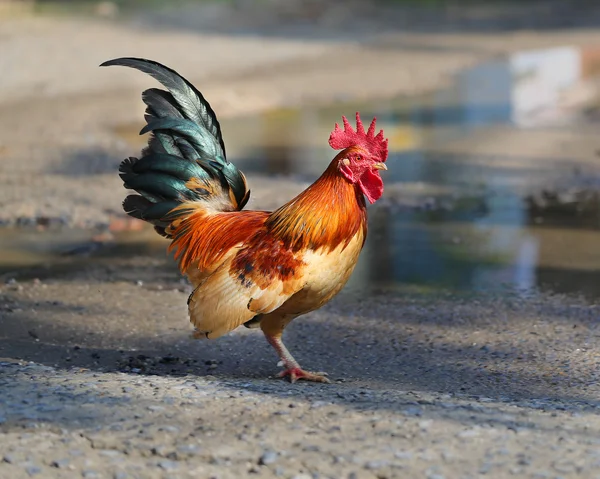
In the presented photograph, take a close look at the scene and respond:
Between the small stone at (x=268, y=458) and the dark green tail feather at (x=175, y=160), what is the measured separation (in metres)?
2.11

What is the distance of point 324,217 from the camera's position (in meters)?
5.39

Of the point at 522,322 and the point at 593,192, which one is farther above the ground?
the point at 593,192

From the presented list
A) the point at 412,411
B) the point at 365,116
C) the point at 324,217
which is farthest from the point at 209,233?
the point at 365,116

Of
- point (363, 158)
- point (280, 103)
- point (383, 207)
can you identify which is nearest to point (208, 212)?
point (363, 158)

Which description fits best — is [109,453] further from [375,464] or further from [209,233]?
[209,233]

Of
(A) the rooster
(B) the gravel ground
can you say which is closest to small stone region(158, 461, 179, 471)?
(B) the gravel ground

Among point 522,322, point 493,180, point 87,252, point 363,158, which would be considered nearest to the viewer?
point 363,158

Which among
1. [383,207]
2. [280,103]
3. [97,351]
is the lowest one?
[97,351]

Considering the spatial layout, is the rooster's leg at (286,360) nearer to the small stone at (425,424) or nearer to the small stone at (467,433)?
the small stone at (425,424)

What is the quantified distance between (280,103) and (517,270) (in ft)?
30.7

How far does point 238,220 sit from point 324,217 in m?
0.64

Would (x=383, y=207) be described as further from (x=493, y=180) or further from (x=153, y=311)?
(x=153, y=311)

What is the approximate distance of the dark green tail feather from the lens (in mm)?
5953

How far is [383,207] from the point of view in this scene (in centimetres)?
1031
